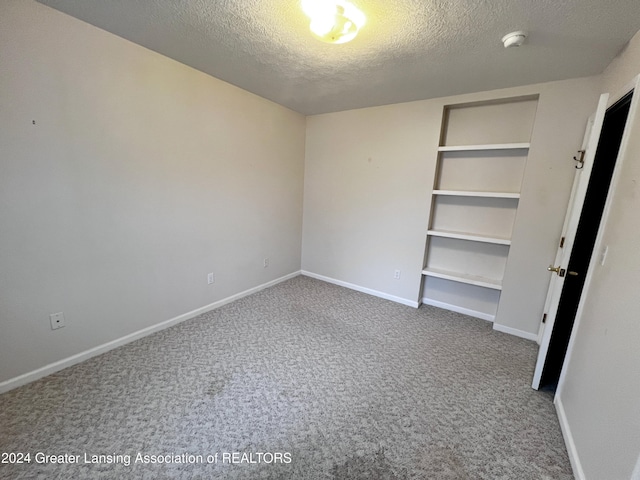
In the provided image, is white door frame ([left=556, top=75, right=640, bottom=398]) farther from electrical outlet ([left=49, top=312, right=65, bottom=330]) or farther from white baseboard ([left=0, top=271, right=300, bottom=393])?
electrical outlet ([left=49, top=312, right=65, bottom=330])

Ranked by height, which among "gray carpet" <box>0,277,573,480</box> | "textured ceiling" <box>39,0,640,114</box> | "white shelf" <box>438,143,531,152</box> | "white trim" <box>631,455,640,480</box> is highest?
"textured ceiling" <box>39,0,640,114</box>

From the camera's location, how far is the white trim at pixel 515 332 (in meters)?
2.66

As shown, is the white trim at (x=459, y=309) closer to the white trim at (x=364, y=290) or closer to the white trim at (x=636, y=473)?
the white trim at (x=364, y=290)

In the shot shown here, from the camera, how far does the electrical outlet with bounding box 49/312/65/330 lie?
1892 mm

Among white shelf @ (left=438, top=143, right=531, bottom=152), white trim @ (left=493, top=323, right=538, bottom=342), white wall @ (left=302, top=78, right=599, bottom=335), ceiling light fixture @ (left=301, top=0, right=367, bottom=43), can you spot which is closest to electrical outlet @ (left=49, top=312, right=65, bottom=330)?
ceiling light fixture @ (left=301, top=0, right=367, bottom=43)

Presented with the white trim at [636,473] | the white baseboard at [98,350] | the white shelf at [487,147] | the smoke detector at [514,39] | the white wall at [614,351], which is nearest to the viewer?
the white trim at [636,473]

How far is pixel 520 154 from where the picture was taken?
2713mm

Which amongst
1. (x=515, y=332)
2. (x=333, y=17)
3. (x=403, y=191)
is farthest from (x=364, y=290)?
(x=333, y=17)

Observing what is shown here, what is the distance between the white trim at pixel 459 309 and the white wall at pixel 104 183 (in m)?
2.56

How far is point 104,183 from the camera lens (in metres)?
2.02

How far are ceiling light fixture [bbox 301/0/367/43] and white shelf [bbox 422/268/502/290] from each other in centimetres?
255

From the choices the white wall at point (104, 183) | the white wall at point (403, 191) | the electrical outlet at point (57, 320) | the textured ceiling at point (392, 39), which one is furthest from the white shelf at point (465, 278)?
the electrical outlet at point (57, 320)

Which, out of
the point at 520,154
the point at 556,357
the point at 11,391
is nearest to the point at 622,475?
the point at 556,357

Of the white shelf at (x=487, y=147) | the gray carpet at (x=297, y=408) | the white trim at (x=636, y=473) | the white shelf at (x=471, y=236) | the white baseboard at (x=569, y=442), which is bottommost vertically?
the gray carpet at (x=297, y=408)
